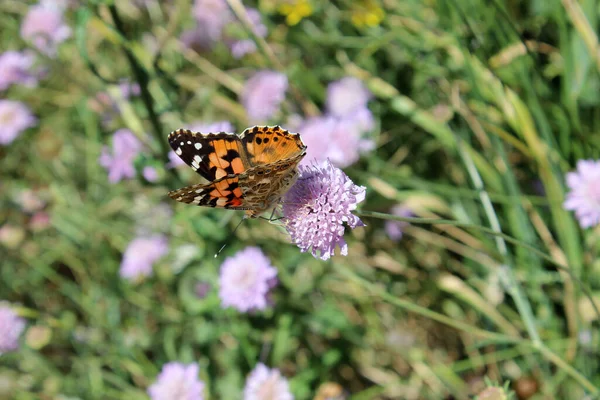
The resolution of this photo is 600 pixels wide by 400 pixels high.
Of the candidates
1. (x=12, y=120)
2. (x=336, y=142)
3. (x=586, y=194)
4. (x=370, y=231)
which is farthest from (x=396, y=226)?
(x=12, y=120)

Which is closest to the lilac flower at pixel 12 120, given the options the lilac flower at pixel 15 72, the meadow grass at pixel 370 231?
the lilac flower at pixel 15 72

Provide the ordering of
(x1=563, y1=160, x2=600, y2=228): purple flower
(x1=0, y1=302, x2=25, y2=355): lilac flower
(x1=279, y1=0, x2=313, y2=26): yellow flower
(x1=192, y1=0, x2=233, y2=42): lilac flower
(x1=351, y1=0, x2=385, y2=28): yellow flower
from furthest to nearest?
(x1=192, y1=0, x2=233, y2=42): lilac flower → (x1=279, y1=0, x2=313, y2=26): yellow flower → (x1=351, y1=0, x2=385, y2=28): yellow flower → (x1=0, y1=302, x2=25, y2=355): lilac flower → (x1=563, y1=160, x2=600, y2=228): purple flower

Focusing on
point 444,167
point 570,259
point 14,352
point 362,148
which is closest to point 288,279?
point 362,148

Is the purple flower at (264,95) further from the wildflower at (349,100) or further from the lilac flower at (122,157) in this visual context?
the lilac flower at (122,157)

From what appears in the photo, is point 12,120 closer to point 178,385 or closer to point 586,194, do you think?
point 178,385

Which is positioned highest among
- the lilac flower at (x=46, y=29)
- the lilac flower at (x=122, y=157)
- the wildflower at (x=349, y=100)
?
the lilac flower at (x=46, y=29)

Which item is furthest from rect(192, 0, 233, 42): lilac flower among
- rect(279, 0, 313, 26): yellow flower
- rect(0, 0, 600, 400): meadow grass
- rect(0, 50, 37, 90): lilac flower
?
rect(0, 50, 37, 90): lilac flower

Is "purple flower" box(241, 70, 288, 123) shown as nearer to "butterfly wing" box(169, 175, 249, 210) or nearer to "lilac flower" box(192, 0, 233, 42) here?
"lilac flower" box(192, 0, 233, 42)
